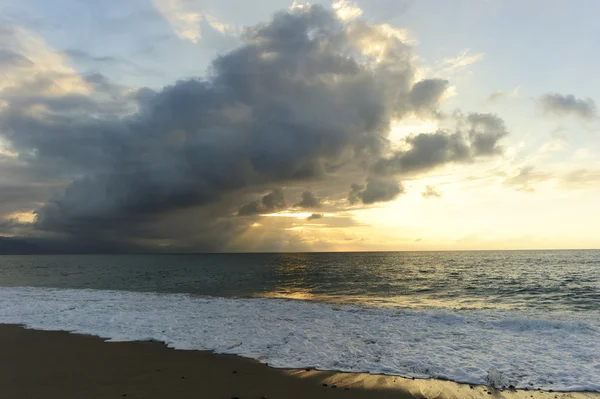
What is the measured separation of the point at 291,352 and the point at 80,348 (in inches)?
323

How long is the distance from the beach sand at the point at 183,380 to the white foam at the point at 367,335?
2.40 feet

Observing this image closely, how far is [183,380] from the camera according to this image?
9.94 m

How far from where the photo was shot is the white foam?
36.7 ft

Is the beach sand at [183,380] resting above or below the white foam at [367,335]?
above

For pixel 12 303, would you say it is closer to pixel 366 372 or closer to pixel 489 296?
pixel 366 372

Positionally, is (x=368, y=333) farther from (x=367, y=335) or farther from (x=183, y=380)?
(x=183, y=380)

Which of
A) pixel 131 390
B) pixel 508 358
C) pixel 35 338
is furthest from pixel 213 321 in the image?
pixel 508 358

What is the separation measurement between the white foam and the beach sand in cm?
73

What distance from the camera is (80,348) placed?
528 inches

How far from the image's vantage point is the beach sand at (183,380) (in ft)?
29.7

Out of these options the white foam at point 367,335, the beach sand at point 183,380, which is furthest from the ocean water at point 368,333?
the beach sand at point 183,380

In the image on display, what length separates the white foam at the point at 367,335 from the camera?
36.7 feet

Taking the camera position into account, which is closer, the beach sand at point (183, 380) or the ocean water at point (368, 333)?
the beach sand at point (183, 380)

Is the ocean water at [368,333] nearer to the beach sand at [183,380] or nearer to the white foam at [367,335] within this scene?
the white foam at [367,335]
